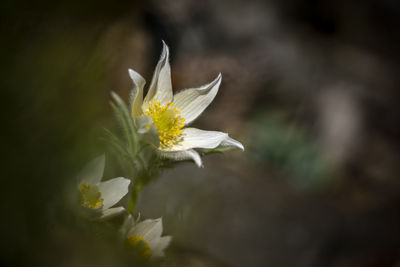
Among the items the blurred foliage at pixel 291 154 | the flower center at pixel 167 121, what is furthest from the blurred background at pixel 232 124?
the flower center at pixel 167 121

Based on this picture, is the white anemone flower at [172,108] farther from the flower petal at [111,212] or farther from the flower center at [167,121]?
the flower petal at [111,212]

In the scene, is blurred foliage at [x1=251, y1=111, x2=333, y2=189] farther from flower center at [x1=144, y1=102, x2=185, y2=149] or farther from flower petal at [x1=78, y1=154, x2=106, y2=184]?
flower petal at [x1=78, y1=154, x2=106, y2=184]

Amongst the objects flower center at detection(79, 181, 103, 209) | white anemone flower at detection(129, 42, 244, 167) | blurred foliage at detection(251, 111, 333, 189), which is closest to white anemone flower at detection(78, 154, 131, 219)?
flower center at detection(79, 181, 103, 209)

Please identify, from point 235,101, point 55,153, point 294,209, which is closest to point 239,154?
point 235,101

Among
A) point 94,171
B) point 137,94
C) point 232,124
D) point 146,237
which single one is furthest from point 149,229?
point 232,124

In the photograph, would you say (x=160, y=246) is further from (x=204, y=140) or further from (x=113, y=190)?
(x=204, y=140)

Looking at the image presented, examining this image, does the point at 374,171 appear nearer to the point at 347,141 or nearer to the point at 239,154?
the point at 347,141
